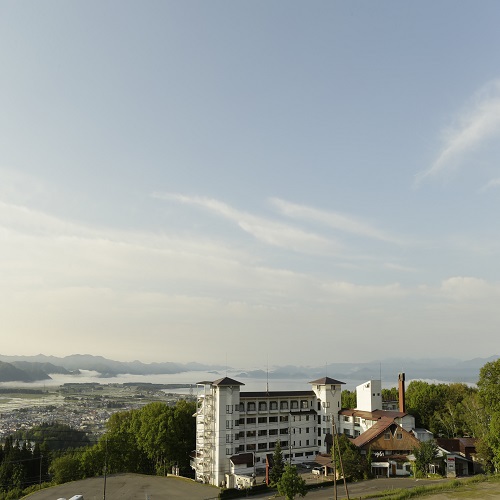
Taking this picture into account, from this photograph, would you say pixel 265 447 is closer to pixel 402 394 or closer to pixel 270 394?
pixel 270 394

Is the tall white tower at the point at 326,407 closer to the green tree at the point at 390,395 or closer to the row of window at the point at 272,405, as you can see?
the row of window at the point at 272,405

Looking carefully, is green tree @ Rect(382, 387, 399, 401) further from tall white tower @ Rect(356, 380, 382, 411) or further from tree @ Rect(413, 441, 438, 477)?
tree @ Rect(413, 441, 438, 477)

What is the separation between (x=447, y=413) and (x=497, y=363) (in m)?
34.6

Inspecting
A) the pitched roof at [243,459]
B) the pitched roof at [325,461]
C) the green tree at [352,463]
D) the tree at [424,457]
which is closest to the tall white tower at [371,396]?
the pitched roof at [325,461]

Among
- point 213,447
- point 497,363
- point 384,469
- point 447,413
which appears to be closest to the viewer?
point 497,363

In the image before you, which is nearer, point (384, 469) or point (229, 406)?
point (384, 469)

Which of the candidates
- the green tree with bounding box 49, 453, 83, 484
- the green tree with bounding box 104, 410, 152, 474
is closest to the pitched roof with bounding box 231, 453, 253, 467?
the green tree with bounding box 104, 410, 152, 474

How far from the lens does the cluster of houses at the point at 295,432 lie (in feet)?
207

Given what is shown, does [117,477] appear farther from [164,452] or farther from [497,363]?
[497,363]

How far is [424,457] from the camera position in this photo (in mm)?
59062

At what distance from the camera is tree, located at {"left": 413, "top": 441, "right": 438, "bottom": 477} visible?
58.9m

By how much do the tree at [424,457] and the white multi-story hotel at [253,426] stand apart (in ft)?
53.2

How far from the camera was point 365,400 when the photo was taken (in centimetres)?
7669

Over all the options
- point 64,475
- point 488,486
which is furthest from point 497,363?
point 64,475
